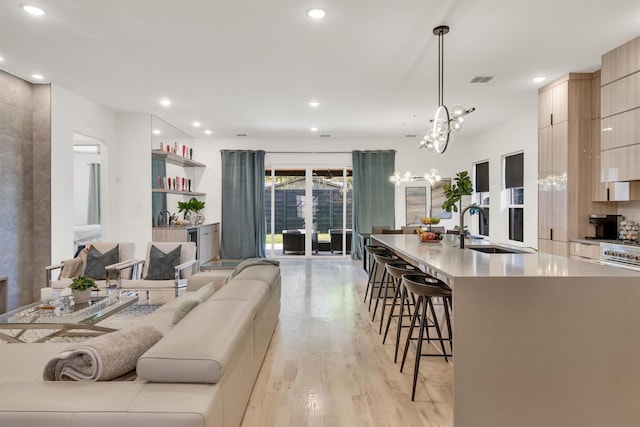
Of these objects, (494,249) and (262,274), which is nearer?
(262,274)

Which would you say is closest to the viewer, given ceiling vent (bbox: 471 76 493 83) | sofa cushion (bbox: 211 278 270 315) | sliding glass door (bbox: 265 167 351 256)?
sofa cushion (bbox: 211 278 270 315)

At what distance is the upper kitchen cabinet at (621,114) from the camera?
3.87 m

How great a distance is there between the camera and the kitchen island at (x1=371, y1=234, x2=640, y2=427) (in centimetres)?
221

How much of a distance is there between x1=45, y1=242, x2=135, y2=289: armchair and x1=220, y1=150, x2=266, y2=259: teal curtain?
3973 mm

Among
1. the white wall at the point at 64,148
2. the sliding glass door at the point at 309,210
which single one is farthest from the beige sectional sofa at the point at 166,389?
the sliding glass door at the point at 309,210

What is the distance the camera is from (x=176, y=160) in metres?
8.02

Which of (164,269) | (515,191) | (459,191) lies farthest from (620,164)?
(164,269)

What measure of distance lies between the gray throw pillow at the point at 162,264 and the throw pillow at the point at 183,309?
2374 mm

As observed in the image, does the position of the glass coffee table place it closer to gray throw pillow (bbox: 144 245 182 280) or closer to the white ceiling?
gray throw pillow (bbox: 144 245 182 280)

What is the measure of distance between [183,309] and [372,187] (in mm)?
7151

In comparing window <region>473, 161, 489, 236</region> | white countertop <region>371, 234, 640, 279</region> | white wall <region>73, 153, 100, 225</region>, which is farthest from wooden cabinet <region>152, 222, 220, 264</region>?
window <region>473, 161, 489, 236</region>

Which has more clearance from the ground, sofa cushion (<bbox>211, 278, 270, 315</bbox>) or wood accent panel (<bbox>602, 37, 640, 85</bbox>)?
wood accent panel (<bbox>602, 37, 640, 85</bbox>)

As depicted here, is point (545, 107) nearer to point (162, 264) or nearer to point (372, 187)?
point (372, 187)

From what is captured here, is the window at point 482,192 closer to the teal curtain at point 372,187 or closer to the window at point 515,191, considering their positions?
the window at point 515,191
